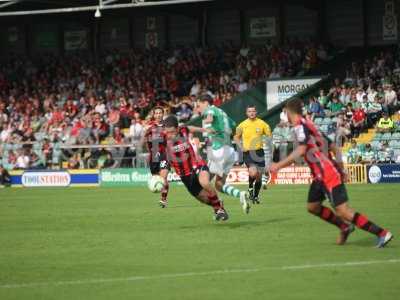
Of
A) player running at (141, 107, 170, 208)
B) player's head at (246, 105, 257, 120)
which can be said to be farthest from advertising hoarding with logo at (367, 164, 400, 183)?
player running at (141, 107, 170, 208)

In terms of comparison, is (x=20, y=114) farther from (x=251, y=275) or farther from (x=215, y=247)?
(x=251, y=275)

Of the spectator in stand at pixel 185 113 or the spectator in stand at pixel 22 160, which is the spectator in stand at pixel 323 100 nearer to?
the spectator in stand at pixel 185 113

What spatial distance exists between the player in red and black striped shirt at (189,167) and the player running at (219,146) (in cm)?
A: 44

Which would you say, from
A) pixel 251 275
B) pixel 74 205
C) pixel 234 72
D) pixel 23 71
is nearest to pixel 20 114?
pixel 23 71

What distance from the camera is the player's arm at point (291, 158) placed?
1223 centimetres

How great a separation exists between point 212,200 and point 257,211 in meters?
3.23

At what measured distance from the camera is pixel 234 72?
4038cm

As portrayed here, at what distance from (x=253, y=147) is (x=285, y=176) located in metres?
9.74

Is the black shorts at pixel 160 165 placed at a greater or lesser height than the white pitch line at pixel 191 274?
greater

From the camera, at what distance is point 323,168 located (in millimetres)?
12492

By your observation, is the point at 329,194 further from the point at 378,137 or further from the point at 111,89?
the point at 111,89

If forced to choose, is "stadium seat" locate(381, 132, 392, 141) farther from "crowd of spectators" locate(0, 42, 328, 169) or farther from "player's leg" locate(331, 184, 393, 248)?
"player's leg" locate(331, 184, 393, 248)

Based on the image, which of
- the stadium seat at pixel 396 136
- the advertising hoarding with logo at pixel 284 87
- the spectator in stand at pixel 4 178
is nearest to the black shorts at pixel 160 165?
the stadium seat at pixel 396 136

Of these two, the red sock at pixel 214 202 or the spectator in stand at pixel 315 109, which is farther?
the spectator in stand at pixel 315 109
